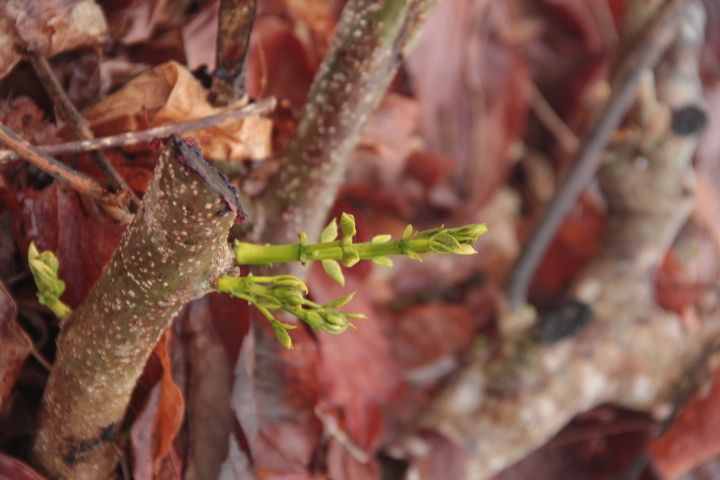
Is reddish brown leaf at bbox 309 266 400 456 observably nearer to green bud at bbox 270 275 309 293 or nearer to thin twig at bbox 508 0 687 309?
thin twig at bbox 508 0 687 309

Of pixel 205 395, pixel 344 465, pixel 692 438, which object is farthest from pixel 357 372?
pixel 692 438

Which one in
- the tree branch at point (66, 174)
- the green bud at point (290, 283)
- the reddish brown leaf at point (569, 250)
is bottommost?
the reddish brown leaf at point (569, 250)

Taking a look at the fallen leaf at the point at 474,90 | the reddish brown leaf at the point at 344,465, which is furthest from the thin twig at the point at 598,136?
the reddish brown leaf at the point at 344,465

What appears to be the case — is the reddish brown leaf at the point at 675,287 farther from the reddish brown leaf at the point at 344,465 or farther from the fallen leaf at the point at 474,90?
the reddish brown leaf at the point at 344,465

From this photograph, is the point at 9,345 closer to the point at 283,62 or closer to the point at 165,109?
the point at 165,109

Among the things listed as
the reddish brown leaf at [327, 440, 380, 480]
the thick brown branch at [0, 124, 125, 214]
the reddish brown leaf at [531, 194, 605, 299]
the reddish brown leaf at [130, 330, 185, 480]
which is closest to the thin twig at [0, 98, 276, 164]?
the thick brown branch at [0, 124, 125, 214]

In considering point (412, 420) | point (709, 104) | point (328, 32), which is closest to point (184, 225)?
point (328, 32)
